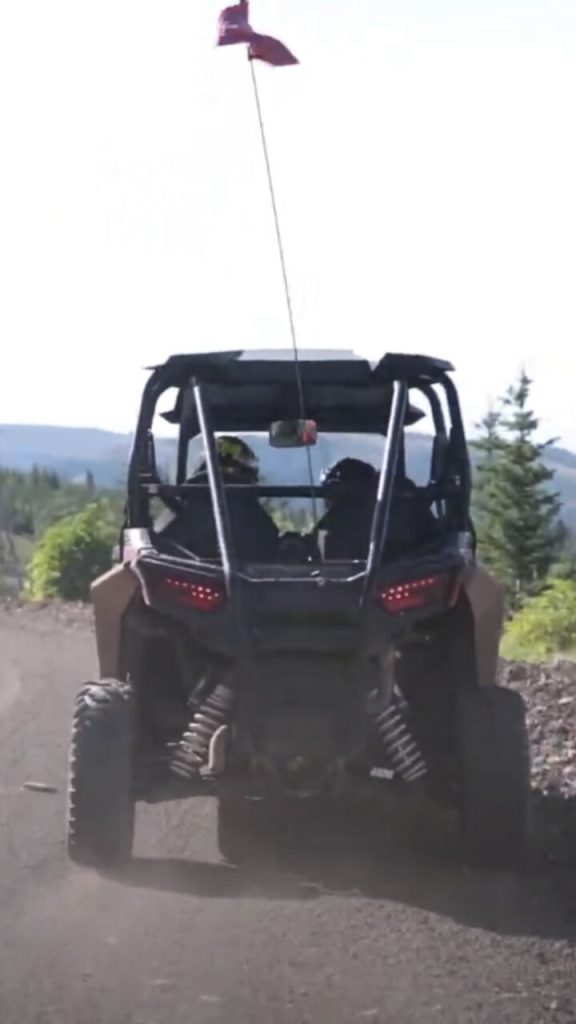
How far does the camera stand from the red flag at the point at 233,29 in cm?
878

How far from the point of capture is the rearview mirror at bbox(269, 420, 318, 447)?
842 cm

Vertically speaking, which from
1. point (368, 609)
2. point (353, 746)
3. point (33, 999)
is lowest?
point (33, 999)

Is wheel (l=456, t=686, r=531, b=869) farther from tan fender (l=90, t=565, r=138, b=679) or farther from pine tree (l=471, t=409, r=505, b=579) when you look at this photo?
pine tree (l=471, t=409, r=505, b=579)

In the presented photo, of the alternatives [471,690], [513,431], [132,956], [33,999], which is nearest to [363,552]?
[471,690]

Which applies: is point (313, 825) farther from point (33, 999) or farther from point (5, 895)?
point (33, 999)

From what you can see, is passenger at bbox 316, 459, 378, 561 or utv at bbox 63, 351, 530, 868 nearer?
utv at bbox 63, 351, 530, 868

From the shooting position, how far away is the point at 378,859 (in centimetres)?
779

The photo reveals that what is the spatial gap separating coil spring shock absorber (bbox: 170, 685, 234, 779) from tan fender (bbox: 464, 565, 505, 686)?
3.78 feet

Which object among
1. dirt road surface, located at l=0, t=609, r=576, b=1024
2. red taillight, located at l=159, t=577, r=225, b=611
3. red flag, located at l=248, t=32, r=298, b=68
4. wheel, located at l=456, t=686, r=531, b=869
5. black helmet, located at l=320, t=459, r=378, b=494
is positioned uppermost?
red flag, located at l=248, t=32, r=298, b=68

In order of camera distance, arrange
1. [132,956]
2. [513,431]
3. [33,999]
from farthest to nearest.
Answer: [513,431]
[132,956]
[33,999]

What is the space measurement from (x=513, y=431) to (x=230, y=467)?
2787 inches

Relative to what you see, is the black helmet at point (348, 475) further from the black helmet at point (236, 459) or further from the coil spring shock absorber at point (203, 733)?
the coil spring shock absorber at point (203, 733)

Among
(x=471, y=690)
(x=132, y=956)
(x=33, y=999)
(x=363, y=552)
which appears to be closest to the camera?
(x=33, y=999)

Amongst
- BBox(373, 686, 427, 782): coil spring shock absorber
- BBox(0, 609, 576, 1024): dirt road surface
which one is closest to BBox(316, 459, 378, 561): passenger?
BBox(373, 686, 427, 782): coil spring shock absorber
